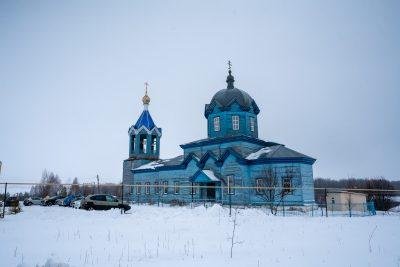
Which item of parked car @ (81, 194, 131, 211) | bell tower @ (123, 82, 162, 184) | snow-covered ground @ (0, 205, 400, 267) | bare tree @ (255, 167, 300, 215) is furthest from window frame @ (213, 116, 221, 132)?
snow-covered ground @ (0, 205, 400, 267)

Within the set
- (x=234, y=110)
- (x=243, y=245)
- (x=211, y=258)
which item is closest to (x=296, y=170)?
(x=234, y=110)

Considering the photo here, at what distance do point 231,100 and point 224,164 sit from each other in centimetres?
743

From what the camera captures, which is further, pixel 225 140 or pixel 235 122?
pixel 235 122

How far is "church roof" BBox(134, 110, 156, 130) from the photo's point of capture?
3988 cm

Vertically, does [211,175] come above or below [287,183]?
above

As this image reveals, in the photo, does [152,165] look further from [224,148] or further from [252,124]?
[252,124]

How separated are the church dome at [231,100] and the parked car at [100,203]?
14.7m

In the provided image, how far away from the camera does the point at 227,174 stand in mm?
28234

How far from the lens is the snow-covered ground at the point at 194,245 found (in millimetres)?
7341

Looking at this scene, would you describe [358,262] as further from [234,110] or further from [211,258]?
[234,110]

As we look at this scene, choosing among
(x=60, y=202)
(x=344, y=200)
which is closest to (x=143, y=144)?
(x=60, y=202)

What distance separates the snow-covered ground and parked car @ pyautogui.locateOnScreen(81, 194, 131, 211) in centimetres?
1014

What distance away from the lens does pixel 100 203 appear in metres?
23.4

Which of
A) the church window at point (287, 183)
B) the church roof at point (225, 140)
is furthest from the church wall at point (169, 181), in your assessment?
the church window at point (287, 183)
